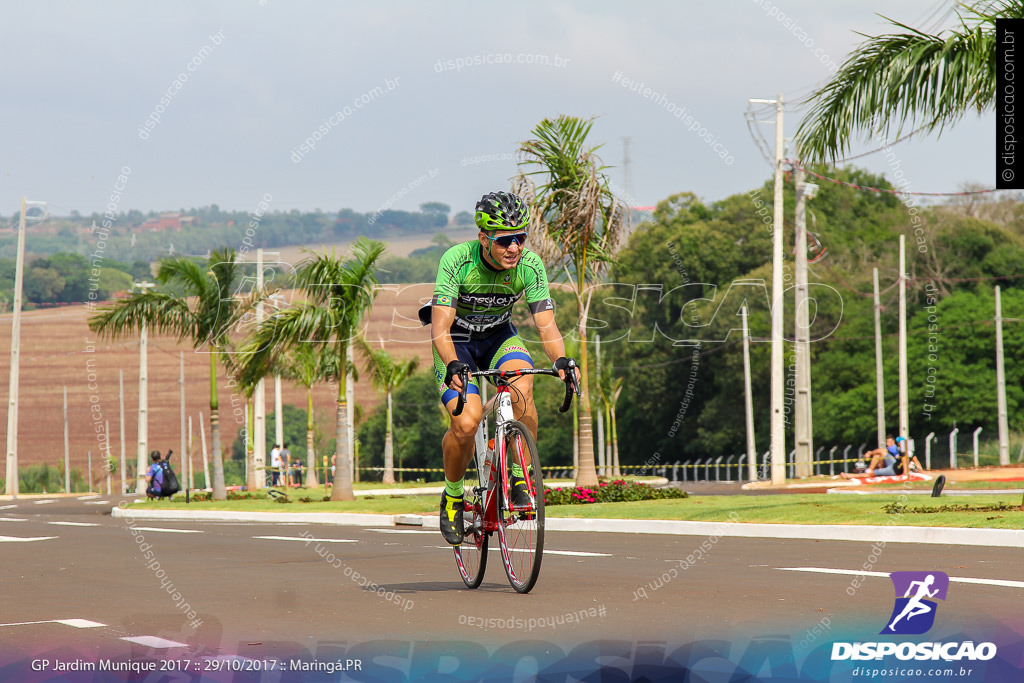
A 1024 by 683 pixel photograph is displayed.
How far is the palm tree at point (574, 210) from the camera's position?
2366 cm

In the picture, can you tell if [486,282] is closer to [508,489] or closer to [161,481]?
[508,489]

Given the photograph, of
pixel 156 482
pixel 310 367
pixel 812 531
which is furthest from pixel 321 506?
pixel 812 531

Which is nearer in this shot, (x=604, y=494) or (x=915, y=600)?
(x=915, y=600)

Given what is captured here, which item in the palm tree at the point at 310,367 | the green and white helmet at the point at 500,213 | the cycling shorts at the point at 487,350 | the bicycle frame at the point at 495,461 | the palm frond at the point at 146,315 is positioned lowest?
the bicycle frame at the point at 495,461

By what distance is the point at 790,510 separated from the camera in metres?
18.0

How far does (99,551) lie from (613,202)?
13372mm

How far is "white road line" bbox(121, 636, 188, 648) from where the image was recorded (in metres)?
6.41

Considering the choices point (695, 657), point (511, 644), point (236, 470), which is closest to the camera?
point (695, 657)

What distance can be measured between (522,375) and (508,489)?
0.77 metres

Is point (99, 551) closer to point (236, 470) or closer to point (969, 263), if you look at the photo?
point (969, 263)

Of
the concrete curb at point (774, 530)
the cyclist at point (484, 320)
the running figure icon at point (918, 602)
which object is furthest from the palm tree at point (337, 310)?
the running figure icon at point (918, 602)

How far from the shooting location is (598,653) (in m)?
5.86

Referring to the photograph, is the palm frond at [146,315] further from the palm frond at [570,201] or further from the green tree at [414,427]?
the green tree at [414,427]

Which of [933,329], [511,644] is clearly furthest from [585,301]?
[933,329]
